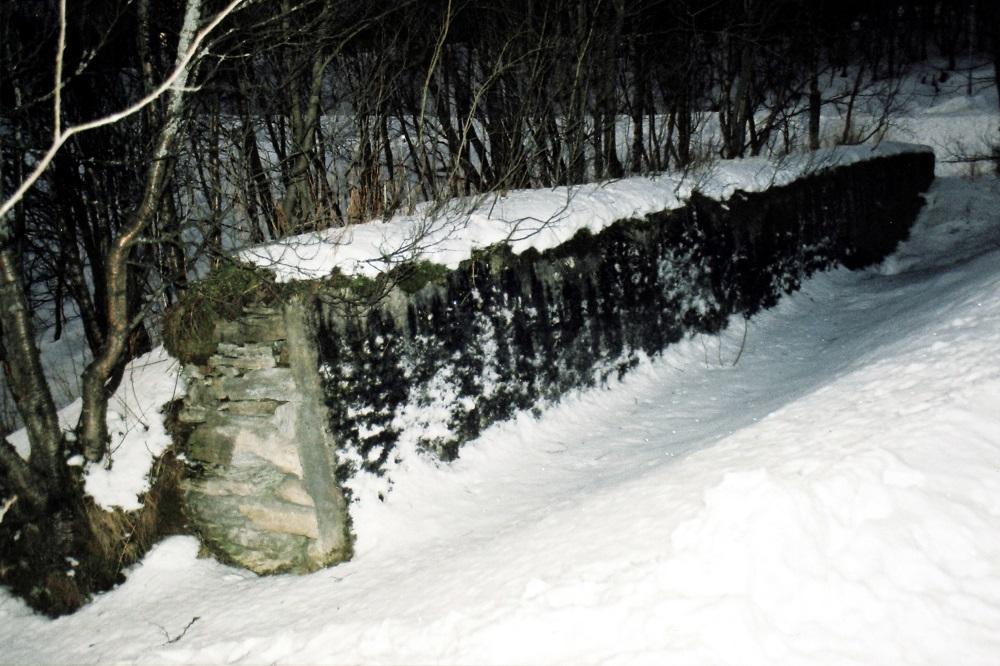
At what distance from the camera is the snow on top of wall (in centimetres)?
473

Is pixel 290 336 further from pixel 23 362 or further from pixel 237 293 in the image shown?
pixel 23 362

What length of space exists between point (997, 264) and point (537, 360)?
17.8 feet

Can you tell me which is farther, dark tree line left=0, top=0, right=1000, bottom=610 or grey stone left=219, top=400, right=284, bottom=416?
dark tree line left=0, top=0, right=1000, bottom=610

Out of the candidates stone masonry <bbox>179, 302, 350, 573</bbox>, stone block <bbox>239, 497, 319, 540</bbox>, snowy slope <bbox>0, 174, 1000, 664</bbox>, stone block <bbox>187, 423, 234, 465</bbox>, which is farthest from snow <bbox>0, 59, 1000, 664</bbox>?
stone block <bbox>187, 423, 234, 465</bbox>

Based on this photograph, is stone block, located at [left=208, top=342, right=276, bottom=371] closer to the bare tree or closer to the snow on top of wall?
the snow on top of wall

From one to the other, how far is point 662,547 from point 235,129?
5.06 m

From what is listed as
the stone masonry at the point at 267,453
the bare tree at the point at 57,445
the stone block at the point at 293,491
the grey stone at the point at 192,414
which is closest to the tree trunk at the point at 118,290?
the bare tree at the point at 57,445

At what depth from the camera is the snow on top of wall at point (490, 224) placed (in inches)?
186

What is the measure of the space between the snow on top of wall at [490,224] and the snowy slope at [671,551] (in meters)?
1.47

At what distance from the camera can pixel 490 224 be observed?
18.6 feet

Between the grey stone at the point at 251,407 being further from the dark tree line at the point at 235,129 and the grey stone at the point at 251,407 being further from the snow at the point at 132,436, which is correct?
the dark tree line at the point at 235,129

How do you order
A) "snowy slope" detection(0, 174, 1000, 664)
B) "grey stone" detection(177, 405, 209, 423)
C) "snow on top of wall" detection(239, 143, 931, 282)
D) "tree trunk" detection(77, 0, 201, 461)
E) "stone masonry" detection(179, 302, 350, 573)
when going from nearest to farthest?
"snowy slope" detection(0, 174, 1000, 664)
"stone masonry" detection(179, 302, 350, 573)
"snow on top of wall" detection(239, 143, 931, 282)
"tree trunk" detection(77, 0, 201, 461)
"grey stone" detection(177, 405, 209, 423)

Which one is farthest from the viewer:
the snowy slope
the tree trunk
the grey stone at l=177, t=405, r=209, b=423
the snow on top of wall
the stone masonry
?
the grey stone at l=177, t=405, r=209, b=423

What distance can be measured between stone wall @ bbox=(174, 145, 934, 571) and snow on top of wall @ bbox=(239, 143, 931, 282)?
14cm
